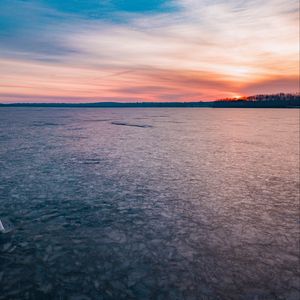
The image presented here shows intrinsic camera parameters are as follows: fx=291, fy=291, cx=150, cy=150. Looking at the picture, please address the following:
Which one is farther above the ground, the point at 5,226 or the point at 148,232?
the point at 5,226

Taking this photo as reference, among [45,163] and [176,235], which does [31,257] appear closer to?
[176,235]

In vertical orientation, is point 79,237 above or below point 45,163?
below

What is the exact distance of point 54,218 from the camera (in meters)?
5.85

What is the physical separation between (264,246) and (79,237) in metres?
3.17

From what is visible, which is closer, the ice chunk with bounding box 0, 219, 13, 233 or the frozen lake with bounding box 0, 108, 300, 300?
the frozen lake with bounding box 0, 108, 300, 300

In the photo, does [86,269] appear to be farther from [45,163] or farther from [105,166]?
[45,163]

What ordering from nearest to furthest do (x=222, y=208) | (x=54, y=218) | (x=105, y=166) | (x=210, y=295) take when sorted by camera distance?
(x=210, y=295) < (x=54, y=218) < (x=222, y=208) < (x=105, y=166)

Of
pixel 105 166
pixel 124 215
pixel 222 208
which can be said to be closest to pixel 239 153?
pixel 105 166

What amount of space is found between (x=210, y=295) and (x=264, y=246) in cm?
166

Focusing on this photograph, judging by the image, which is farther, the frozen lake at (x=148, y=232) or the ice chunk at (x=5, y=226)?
the ice chunk at (x=5, y=226)

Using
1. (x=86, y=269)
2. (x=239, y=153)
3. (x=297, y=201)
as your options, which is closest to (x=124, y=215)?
(x=86, y=269)

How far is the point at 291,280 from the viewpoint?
13.1 ft

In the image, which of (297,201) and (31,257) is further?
(297,201)

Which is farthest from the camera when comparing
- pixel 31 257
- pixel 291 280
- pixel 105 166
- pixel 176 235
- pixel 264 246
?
pixel 105 166
